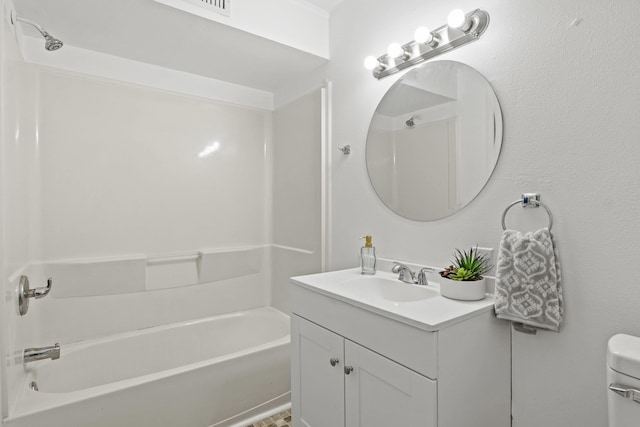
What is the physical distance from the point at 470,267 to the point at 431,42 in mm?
963

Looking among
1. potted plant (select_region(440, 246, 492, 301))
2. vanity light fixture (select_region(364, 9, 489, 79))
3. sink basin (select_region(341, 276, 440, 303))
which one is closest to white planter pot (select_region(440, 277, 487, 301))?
potted plant (select_region(440, 246, 492, 301))

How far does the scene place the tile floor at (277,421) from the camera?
6.21ft

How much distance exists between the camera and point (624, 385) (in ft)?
2.70

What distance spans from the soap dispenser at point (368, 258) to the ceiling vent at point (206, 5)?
4.51 feet

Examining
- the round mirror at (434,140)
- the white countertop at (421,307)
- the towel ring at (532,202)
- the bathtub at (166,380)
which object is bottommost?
the bathtub at (166,380)

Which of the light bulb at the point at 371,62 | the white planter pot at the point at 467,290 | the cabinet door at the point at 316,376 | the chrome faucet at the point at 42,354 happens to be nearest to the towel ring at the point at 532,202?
the white planter pot at the point at 467,290

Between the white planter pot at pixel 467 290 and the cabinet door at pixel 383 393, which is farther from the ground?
the white planter pot at pixel 467 290

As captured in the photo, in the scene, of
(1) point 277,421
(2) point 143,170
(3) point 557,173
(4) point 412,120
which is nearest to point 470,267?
(3) point 557,173

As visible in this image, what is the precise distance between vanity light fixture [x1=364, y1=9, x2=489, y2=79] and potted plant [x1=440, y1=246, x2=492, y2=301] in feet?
2.85

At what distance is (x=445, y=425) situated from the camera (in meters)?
1.00

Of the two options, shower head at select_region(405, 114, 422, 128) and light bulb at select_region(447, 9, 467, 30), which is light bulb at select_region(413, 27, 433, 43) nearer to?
light bulb at select_region(447, 9, 467, 30)

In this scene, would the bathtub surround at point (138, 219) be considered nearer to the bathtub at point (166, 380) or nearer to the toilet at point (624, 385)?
the bathtub at point (166, 380)

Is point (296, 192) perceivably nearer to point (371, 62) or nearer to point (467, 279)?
point (371, 62)

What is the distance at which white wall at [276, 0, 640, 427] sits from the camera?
999 mm
